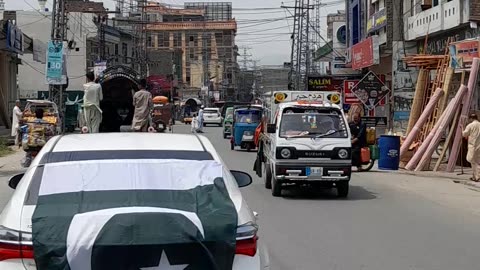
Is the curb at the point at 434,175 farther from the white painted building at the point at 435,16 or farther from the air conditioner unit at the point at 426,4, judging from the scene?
the air conditioner unit at the point at 426,4

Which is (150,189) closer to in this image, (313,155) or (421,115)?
(313,155)

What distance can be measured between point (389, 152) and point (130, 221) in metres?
18.6

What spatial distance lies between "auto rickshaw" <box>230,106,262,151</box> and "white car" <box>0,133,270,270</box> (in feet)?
82.1

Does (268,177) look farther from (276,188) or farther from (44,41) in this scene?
(44,41)

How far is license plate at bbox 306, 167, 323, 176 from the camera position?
14.9 metres

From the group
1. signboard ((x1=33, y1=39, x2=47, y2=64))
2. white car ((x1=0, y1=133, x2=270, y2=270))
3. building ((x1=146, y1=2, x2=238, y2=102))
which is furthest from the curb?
building ((x1=146, y1=2, x2=238, y2=102))

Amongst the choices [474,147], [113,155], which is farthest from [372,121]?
[113,155]

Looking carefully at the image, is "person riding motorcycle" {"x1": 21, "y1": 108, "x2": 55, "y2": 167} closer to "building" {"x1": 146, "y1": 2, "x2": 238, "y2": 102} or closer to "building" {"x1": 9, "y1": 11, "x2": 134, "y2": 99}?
"building" {"x1": 9, "y1": 11, "x2": 134, "y2": 99}

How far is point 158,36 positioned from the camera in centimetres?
12888

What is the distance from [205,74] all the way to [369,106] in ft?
329

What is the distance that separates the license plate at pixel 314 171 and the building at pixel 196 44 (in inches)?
3540

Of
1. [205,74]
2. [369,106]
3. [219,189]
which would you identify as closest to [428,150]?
[369,106]

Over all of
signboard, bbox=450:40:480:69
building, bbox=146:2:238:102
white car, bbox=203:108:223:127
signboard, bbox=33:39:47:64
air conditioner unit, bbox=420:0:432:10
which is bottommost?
white car, bbox=203:108:223:127

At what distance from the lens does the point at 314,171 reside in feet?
48.8
